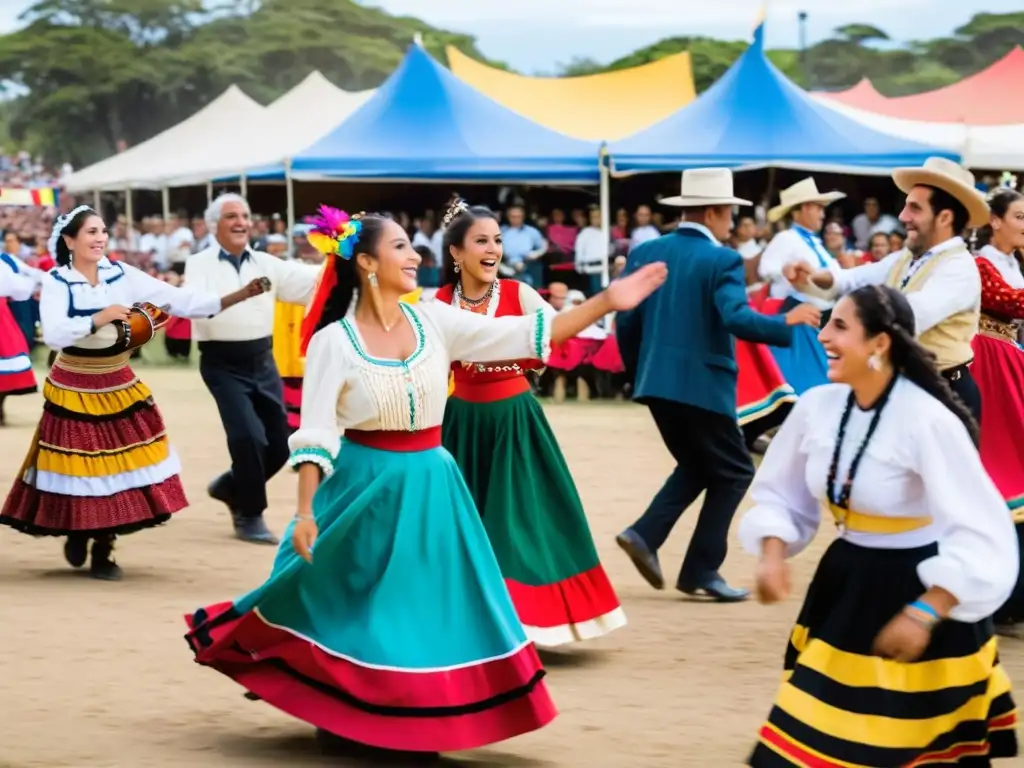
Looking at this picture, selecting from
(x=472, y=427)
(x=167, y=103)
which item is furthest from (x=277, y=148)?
(x=167, y=103)

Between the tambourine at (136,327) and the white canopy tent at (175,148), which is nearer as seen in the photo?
the tambourine at (136,327)

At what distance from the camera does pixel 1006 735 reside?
14.0 ft

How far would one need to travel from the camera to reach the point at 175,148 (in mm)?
28906

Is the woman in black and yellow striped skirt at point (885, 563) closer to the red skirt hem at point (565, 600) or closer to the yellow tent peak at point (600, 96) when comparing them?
the red skirt hem at point (565, 600)

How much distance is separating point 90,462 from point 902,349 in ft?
15.4

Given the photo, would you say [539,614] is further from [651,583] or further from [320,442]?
A: [320,442]

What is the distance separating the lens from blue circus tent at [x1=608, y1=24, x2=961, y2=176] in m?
18.3

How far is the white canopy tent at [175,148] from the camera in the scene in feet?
92.1

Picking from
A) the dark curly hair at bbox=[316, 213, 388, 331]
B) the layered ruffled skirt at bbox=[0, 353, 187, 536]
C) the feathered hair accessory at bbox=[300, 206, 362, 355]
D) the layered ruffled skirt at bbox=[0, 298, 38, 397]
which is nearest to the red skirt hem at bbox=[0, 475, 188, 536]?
the layered ruffled skirt at bbox=[0, 353, 187, 536]

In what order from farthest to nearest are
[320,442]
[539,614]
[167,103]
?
[167,103] → [539,614] → [320,442]

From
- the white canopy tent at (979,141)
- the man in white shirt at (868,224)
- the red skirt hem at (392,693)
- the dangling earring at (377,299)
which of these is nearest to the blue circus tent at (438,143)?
the white canopy tent at (979,141)

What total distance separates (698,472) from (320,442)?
2.98 m

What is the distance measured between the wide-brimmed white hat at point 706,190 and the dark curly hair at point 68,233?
2.70 m

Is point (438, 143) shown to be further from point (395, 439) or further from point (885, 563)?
point (885, 563)
